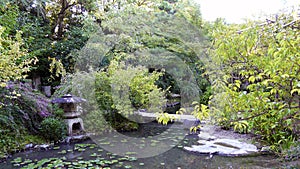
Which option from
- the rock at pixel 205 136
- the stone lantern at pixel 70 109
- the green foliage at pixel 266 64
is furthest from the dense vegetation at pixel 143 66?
the rock at pixel 205 136

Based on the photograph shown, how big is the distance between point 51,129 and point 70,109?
0.69 metres

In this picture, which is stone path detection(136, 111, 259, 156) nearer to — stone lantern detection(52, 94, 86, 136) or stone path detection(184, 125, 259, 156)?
stone path detection(184, 125, 259, 156)

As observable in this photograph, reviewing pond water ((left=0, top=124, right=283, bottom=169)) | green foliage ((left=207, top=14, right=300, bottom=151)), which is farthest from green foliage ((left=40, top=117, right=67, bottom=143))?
green foliage ((left=207, top=14, right=300, bottom=151))

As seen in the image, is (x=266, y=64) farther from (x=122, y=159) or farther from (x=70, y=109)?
(x=70, y=109)

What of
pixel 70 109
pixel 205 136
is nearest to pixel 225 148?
pixel 205 136

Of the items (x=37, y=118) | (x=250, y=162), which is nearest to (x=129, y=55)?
(x=37, y=118)

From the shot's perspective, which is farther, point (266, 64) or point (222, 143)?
point (222, 143)

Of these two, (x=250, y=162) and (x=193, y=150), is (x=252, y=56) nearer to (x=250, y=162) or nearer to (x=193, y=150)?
(x=250, y=162)

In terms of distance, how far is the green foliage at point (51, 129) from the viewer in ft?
15.8

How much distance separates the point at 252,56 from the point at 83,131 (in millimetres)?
4348

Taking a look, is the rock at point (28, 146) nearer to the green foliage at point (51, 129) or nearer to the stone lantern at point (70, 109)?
the green foliage at point (51, 129)

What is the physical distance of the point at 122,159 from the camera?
3.96 m

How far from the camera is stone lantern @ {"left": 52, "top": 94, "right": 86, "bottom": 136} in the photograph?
523 centimetres

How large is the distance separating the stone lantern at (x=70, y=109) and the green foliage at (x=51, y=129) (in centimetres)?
30
